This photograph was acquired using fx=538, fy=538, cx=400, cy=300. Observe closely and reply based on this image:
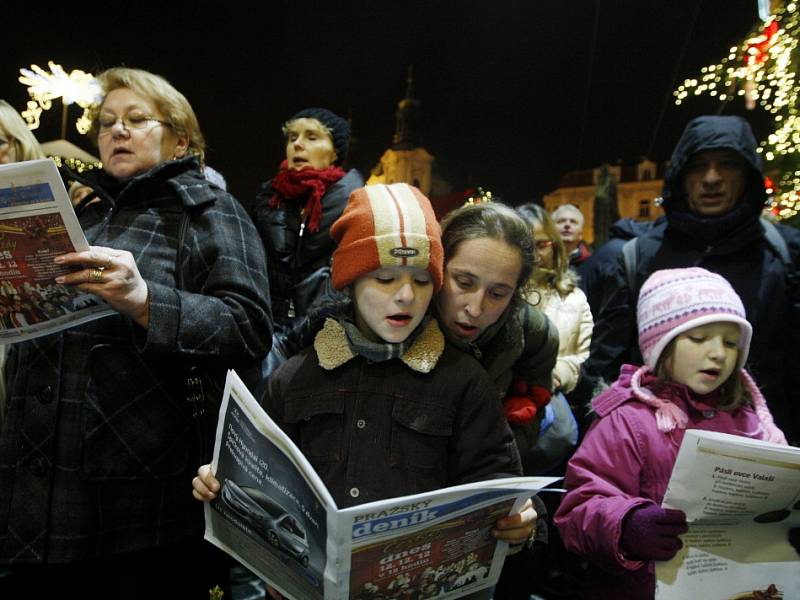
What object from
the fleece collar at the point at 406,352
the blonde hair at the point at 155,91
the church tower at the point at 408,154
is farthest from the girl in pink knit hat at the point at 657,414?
the church tower at the point at 408,154

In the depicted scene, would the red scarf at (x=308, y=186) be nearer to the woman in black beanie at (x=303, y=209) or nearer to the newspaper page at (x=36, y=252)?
the woman in black beanie at (x=303, y=209)

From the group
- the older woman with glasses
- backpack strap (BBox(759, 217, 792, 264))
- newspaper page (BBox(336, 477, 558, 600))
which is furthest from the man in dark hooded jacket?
the older woman with glasses

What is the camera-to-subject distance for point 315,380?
62.5 inches

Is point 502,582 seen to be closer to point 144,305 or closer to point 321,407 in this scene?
point 321,407

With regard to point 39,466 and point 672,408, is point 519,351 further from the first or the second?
point 39,466

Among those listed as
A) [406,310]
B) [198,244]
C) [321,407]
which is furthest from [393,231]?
[198,244]

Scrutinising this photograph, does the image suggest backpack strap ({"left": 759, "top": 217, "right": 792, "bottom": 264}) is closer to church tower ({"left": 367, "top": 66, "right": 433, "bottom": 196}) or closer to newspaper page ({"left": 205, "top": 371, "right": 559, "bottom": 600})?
newspaper page ({"left": 205, "top": 371, "right": 559, "bottom": 600})

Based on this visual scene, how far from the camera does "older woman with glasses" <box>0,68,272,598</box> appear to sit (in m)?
1.57

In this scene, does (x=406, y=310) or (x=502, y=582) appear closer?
(x=406, y=310)

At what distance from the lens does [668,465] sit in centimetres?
173

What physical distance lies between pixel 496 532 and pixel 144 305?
1.14m

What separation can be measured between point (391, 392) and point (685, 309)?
3.60ft

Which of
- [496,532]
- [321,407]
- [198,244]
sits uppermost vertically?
[198,244]

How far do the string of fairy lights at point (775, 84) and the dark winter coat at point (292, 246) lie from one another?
332 centimetres
